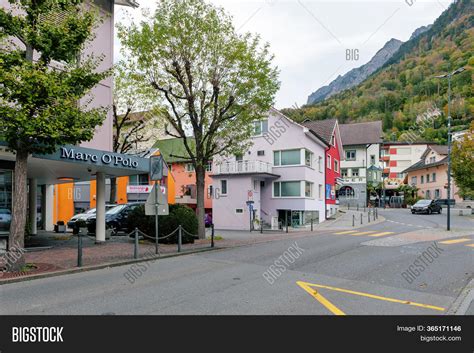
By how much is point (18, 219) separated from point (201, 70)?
11046 millimetres

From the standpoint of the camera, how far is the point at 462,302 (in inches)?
296

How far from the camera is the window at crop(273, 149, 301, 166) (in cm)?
3397

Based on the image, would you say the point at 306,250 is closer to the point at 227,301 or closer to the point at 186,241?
the point at 186,241

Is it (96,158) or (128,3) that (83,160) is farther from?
(128,3)

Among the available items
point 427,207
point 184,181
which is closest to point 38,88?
point 184,181

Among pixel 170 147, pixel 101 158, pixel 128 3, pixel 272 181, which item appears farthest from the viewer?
pixel 170 147

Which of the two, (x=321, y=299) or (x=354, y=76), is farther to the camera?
(x=354, y=76)

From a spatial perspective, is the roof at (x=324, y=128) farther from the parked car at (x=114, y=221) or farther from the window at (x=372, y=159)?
the window at (x=372, y=159)

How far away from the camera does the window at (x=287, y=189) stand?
33.7m

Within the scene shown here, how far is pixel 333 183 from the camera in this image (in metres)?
42.9

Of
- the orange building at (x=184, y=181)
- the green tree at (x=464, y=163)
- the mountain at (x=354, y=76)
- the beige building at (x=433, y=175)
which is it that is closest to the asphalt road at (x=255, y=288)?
the orange building at (x=184, y=181)

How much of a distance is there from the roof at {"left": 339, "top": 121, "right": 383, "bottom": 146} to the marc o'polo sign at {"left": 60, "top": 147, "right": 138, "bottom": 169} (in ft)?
175

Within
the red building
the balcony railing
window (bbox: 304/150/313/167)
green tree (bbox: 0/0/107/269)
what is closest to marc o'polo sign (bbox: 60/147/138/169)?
green tree (bbox: 0/0/107/269)

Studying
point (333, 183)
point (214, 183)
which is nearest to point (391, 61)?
point (333, 183)
